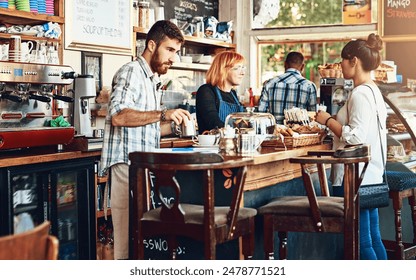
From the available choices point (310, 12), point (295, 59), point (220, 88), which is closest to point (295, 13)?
point (310, 12)

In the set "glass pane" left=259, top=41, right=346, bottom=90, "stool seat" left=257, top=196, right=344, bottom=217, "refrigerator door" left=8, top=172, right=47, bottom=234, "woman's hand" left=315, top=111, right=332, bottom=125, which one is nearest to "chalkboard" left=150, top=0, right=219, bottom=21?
"glass pane" left=259, top=41, right=346, bottom=90

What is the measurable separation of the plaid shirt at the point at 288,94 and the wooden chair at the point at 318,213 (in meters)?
2.53

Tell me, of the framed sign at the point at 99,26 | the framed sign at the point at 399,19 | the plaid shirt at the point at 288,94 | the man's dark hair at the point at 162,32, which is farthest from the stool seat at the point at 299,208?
the framed sign at the point at 399,19

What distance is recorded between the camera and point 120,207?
3432mm

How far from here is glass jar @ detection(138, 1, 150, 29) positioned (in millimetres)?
5785

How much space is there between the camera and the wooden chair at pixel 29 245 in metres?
1.61

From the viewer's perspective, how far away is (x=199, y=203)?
10.9 feet

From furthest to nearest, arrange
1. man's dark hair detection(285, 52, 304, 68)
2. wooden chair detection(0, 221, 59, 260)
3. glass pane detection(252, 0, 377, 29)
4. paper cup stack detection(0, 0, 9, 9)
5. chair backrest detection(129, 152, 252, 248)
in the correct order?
glass pane detection(252, 0, 377, 29) → man's dark hair detection(285, 52, 304, 68) → paper cup stack detection(0, 0, 9, 9) → chair backrest detection(129, 152, 252, 248) → wooden chair detection(0, 221, 59, 260)

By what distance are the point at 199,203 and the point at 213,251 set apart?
1.63 ft

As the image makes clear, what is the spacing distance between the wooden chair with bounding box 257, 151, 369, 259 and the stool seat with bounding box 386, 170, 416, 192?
105cm

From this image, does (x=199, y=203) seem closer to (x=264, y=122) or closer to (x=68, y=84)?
(x=264, y=122)

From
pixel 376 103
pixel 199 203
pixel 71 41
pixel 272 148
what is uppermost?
pixel 71 41

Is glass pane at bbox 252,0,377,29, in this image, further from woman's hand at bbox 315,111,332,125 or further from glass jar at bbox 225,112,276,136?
glass jar at bbox 225,112,276,136
